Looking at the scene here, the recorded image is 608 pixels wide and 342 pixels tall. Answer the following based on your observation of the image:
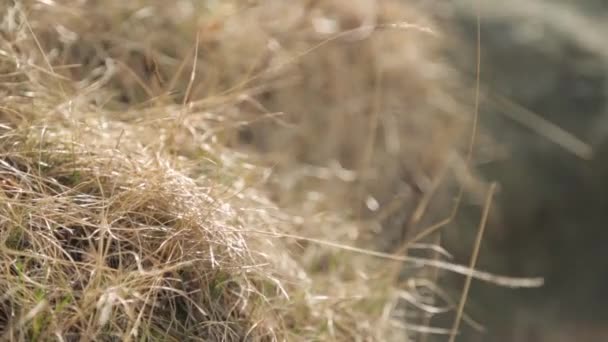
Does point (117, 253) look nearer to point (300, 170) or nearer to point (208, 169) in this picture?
point (208, 169)

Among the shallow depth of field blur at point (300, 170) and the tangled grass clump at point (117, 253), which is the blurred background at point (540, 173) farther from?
the tangled grass clump at point (117, 253)

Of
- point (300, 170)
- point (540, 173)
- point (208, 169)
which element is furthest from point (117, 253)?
point (540, 173)

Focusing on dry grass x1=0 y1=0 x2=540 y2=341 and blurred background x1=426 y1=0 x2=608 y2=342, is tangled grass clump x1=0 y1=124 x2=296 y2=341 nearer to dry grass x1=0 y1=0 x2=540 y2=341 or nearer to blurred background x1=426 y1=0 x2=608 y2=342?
dry grass x1=0 y1=0 x2=540 y2=341

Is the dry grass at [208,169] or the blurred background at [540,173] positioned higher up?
the dry grass at [208,169]

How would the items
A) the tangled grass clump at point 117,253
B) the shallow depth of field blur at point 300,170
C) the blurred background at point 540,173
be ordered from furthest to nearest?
1. the blurred background at point 540,173
2. the shallow depth of field blur at point 300,170
3. the tangled grass clump at point 117,253

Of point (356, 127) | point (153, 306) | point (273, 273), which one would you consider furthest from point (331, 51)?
point (153, 306)

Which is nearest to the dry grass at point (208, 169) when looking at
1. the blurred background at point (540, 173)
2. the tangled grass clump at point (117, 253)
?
the tangled grass clump at point (117, 253)

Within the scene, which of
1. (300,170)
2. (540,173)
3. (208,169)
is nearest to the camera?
(208,169)

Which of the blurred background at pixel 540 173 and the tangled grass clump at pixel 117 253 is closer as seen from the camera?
the tangled grass clump at pixel 117 253

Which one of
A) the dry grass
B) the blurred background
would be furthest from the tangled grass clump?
the blurred background
